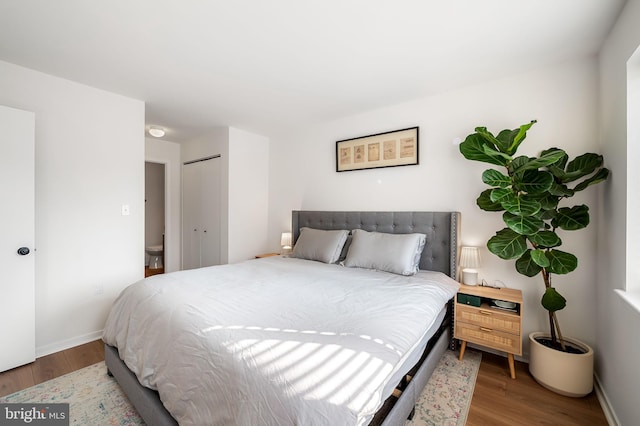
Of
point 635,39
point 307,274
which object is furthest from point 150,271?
point 635,39

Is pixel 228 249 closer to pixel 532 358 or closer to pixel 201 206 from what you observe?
pixel 201 206

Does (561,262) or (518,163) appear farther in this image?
(518,163)

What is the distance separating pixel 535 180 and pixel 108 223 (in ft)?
12.8

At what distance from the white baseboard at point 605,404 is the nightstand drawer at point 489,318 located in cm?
56

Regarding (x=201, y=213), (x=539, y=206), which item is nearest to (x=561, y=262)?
(x=539, y=206)

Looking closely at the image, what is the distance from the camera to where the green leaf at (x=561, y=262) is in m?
1.83

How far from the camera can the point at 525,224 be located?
1866mm

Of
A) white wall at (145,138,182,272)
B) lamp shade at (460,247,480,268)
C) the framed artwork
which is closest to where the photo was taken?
lamp shade at (460,247,480,268)

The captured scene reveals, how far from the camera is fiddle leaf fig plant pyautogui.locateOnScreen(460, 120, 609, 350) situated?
184 cm

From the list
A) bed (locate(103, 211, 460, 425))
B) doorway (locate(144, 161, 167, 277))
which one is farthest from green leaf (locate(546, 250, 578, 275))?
doorway (locate(144, 161, 167, 277))

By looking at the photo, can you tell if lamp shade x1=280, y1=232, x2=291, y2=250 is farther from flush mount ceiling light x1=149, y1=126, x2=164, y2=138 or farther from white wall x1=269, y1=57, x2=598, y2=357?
flush mount ceiling light x1=149, y1=126, x2=164, y2=138

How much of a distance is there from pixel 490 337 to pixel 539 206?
109 cm

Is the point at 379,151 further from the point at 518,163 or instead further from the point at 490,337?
the point at 490,337

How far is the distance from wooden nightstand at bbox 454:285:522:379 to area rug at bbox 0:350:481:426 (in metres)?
0.29
